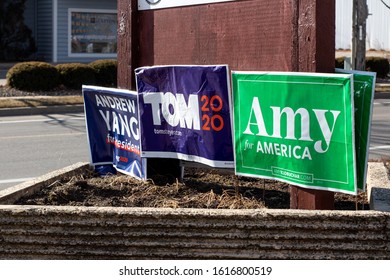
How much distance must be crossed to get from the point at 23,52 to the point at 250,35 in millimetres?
27417

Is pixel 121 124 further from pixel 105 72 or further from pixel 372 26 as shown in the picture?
pixel 372 26

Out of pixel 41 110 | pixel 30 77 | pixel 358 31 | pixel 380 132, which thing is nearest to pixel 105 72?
pixel 30 77

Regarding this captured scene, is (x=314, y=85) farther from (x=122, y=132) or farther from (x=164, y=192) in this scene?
(x=122, y=132)

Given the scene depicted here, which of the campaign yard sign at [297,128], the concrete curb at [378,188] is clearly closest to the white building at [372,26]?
the concrete curb at [378,188]

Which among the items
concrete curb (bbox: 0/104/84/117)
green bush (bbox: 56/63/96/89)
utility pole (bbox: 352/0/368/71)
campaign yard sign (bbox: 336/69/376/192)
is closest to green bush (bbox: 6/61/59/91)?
green bush (bbox: 56/63/96/89)

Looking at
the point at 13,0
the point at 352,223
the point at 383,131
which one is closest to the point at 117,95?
the point at 352,223

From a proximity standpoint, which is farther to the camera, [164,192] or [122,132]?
[122,132]

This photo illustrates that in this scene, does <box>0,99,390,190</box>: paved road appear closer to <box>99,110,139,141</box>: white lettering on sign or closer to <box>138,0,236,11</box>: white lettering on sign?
<box>99,110,139,141</box>: white lettering on sign

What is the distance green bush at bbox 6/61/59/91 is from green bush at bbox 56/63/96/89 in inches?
21.8

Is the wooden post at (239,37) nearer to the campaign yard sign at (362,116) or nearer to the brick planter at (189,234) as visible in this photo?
the campaign yard sign at (362,116)

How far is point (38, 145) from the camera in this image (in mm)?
13844

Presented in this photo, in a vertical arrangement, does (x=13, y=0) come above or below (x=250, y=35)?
above

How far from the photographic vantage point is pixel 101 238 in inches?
193

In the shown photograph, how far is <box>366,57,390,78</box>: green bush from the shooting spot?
27.7 meters
